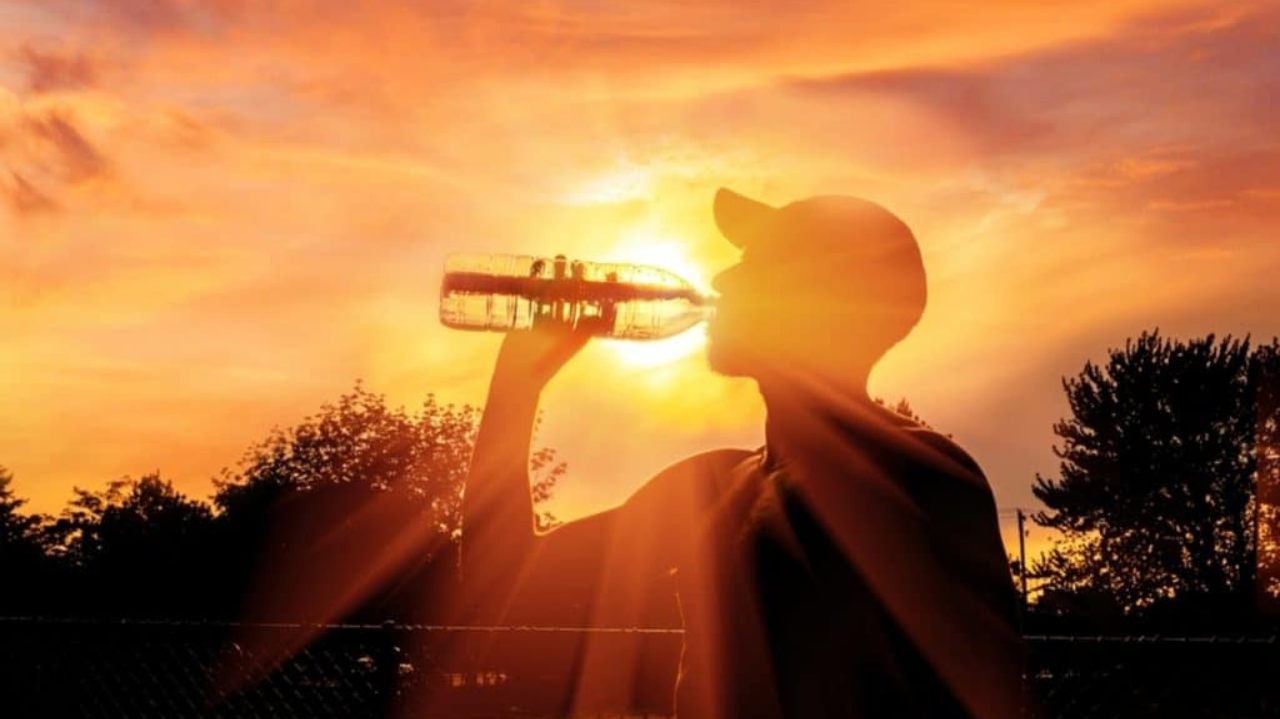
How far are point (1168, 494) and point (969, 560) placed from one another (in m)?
54.5

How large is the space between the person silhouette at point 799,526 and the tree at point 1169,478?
53.4 metres

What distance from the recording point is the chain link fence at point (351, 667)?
6.20 metres

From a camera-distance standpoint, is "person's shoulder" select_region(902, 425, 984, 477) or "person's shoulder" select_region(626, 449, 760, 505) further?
"person's shoulder" select_region(626, 449, 760, 505)

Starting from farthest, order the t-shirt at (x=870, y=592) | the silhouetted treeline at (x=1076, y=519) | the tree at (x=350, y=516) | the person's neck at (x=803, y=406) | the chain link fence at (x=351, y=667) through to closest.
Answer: the silhouetted treeline at (x=1076, y=519)
the tree at (x=350, y=516)
the chain link fence at (x=351, y=667)
the person's neck at (x=803, y=406)
the t-shirt at (x=870, y=592)

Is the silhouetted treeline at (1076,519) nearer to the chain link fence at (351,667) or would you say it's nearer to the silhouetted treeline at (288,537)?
the silhouetted treeline at (288,537)

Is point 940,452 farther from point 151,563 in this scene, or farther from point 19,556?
point 19,556

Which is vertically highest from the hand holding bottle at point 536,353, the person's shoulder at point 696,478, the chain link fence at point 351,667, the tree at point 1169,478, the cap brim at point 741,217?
the tree at point 1169,478

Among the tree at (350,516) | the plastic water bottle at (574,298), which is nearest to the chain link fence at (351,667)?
the plastic water bottle at (574,298)

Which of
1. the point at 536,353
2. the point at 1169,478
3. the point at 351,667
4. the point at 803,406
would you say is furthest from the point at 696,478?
the point at 1169,478

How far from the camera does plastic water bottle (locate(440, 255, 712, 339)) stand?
3.07 metres

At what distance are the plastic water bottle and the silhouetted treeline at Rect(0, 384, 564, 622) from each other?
21334mm

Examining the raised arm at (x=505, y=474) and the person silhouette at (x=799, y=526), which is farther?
the raised arm at (x=505, y=474)

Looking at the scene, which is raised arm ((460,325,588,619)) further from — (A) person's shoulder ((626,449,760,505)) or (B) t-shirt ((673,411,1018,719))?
(B) t-shirt ((673,411,1018,719))

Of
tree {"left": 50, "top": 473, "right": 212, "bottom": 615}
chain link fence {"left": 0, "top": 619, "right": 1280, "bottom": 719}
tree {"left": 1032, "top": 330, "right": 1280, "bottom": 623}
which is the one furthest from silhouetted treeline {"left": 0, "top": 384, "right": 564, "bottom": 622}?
tree {"left": 1032, "top": 330, "right": 1280, "bottom": 623}
